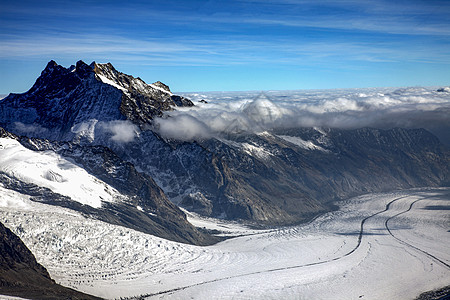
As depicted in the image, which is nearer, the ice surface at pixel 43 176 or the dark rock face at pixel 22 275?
the dark rock face at pixel 22 275

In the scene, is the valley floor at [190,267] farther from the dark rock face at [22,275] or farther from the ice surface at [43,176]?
the ice surface at [43,176]

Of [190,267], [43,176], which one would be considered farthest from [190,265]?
[43,176]

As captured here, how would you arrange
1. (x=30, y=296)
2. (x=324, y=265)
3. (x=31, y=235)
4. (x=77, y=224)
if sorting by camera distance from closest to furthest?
(x=30, y=296) → (x=31, y=235) → (x=77, y=224) → (x=324, y=265)

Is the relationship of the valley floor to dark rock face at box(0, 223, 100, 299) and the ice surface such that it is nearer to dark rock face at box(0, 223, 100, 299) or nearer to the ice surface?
dark rock face at box(0, 223, 100, 299)

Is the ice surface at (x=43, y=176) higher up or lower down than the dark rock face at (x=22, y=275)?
higher up

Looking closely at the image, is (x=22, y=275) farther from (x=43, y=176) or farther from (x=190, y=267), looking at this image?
(x=43, y=176)

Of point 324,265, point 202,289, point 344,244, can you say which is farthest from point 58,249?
point 344,244

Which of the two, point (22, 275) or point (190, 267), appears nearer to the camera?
point (22, 275)

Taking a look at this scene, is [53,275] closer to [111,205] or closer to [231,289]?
[231,289]
